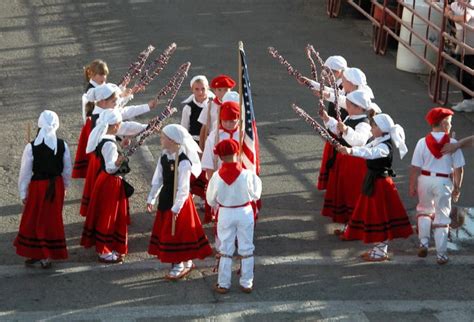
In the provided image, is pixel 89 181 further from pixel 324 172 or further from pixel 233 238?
pixel 324 172

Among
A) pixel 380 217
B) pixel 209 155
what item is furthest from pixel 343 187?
pixel 209 155

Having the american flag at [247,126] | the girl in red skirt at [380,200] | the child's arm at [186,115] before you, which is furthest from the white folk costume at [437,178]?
the child's arm at [186,115]

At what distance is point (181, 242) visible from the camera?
33.9 feet

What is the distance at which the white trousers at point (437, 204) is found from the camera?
1089 centimetres

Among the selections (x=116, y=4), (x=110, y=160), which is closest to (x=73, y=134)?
(x=110, y=160)

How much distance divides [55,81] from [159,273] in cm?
655

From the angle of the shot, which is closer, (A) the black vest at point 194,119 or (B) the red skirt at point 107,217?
(B) the red skirt at point 107,217

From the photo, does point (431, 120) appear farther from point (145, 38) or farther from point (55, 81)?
point (145, 38)

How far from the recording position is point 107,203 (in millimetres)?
10711

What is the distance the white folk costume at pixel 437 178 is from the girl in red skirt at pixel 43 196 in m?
3.55

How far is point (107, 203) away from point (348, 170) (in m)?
2.63

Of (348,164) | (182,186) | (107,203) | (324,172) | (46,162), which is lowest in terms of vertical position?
(324,172)

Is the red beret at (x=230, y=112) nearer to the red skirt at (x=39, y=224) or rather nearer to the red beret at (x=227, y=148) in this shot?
the red beret at (x=227, y=148)

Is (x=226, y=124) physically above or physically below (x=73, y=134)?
above
